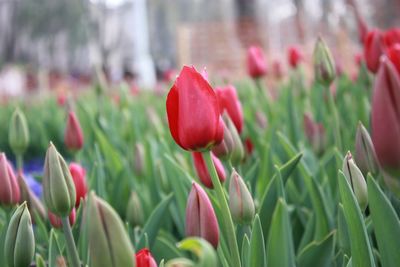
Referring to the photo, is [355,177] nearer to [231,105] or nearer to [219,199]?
[219,199]

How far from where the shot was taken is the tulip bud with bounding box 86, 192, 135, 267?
370 millimetres

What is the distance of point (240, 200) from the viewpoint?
58 centimetres

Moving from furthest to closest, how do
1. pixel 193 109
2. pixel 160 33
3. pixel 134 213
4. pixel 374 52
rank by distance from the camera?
pixel 160 33 < pixel 374 52 < pixel 134 213 < pixel 193 109

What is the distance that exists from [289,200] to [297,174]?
0.09 metres

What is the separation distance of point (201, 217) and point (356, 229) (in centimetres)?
14

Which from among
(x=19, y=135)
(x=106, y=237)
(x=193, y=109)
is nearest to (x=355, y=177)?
(x=193, y=109)

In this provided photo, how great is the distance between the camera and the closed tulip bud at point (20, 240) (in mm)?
541

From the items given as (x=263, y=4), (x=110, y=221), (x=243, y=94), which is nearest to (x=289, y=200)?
(x=110, y=221)

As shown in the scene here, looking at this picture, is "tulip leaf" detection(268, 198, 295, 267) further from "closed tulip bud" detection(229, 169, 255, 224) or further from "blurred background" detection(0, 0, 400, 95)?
"blurred background" detection(0, 0, 400, 95)

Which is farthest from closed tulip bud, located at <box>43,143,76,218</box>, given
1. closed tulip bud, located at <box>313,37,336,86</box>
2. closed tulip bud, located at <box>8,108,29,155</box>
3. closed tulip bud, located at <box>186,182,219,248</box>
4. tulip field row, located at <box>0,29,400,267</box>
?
closed tulip bud, located at <box>313,37,336,86</box>

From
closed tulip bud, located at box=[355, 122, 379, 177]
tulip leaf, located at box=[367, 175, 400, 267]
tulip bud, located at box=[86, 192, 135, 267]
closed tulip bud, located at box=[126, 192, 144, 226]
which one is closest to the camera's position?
tulip bud, located at box=[86, 192, 135, 267]

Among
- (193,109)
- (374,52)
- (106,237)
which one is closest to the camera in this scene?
(106,237)

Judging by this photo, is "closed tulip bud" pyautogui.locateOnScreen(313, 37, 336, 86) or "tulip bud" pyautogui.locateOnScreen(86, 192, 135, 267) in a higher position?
"closed tulip bud" pyautogui.locateOnScreen(313, 37, 336, 86)

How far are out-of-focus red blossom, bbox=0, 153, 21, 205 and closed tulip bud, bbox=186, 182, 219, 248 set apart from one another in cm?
25
